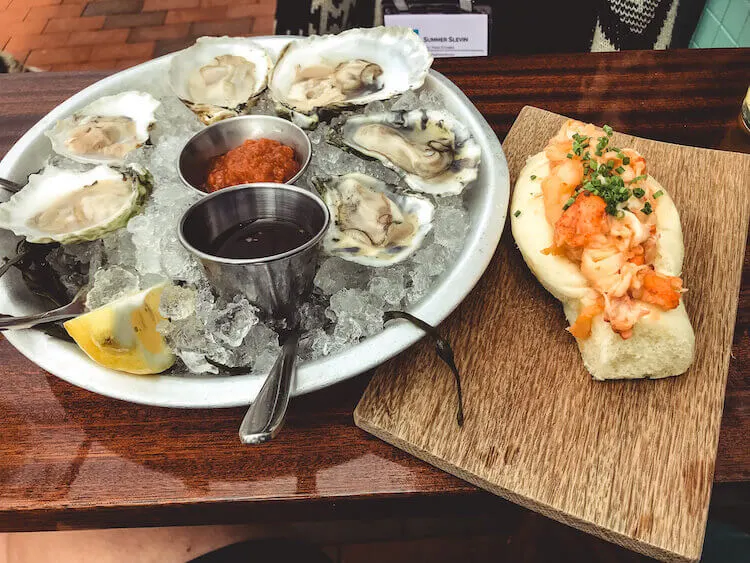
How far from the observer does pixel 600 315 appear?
39.8 inches

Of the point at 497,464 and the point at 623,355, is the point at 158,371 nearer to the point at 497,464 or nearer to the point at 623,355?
the point at 497,464

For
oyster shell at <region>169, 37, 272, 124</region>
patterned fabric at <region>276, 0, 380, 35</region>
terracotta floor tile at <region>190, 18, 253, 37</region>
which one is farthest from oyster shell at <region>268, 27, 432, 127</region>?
terracotta floor tile at <region>190, 18, 253, 37</region>

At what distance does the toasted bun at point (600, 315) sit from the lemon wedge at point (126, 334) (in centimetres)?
67

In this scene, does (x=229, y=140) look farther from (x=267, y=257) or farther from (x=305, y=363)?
(x=305, y=363)

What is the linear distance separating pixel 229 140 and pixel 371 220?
1.26 feet

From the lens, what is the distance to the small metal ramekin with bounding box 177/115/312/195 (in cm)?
122

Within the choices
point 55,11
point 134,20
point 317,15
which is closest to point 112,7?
point 134,20

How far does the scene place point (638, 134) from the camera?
5.04 ft

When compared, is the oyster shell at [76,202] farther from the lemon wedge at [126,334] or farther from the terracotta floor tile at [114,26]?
the terracotta floor tile at [114,26]

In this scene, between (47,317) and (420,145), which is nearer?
(47,317)

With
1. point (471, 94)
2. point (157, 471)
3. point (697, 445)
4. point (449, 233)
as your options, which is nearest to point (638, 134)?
point (471, 94)

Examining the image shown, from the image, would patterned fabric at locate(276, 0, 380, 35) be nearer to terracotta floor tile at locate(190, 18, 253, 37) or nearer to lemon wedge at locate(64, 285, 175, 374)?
terracotta floor tile at locate(190, 18, 253, 37)

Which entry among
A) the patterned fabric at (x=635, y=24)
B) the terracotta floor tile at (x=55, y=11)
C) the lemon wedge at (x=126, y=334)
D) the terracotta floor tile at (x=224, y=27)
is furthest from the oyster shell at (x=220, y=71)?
the terracotta floor tile at (x=55, y=11)

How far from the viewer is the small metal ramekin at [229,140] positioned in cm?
122
